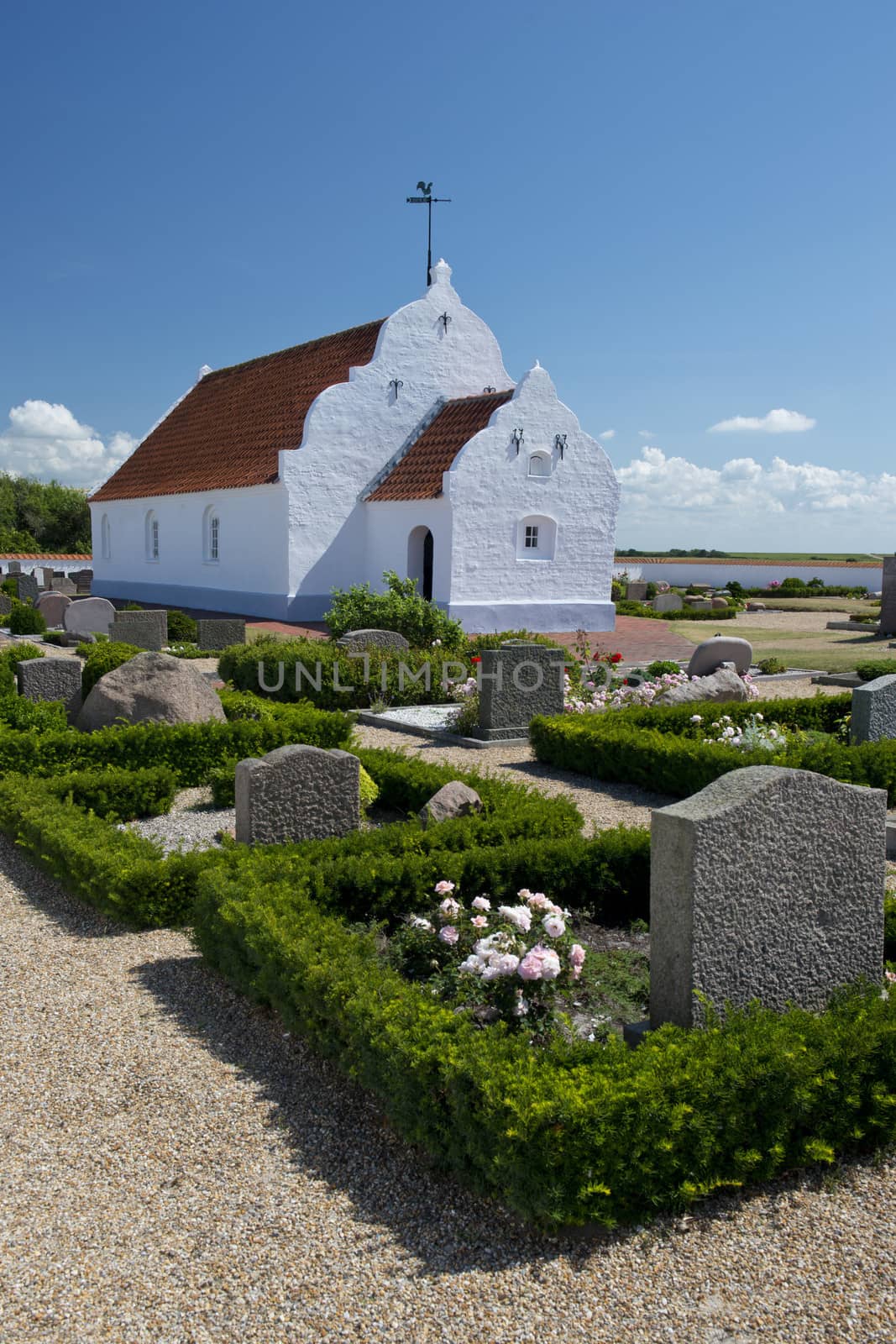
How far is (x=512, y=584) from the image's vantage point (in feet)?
78.5

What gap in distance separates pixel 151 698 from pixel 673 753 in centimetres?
472

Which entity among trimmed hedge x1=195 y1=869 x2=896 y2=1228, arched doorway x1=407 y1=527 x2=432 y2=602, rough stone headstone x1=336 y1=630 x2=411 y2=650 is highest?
arched doorway x1=407 y1=527 x2=432 y2=602

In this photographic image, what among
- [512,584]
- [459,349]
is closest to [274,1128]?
[512,584]

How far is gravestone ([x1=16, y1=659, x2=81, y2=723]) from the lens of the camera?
10664 millimetres

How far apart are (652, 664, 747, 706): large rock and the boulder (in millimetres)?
5243

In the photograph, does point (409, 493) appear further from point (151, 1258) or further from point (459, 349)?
point (151, 1258)

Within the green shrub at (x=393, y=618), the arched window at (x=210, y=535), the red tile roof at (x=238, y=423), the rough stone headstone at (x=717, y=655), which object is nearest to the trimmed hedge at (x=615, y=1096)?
the rough stone headstone at (x=717, y=655)

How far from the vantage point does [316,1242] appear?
10.3 feet

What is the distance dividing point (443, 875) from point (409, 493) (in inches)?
747

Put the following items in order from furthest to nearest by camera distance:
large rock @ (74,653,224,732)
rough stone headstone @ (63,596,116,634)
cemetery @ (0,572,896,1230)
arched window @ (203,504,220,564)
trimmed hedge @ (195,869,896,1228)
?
arched window @ (203,504,220,564), rough stone headstone @ (63,596,116,634), large rock @ (74,653,224,732), cemetery @ (0,572,896,1230), trimmed hedge @ (195,869,896,1228)

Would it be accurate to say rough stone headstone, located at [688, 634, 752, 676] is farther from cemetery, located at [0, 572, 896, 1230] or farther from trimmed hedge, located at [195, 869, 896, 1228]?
trimmed hedge, located at [195, 869, 896, 1228]

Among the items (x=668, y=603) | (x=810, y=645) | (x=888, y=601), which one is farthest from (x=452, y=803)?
(x=668, y=603)

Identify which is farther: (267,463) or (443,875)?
(267,463)

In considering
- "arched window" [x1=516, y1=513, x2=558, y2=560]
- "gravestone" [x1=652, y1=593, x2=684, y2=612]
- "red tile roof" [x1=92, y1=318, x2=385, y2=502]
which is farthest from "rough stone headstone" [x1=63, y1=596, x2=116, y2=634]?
"gravestone" [x1=652, y1=593, x2=684, y2=612]
